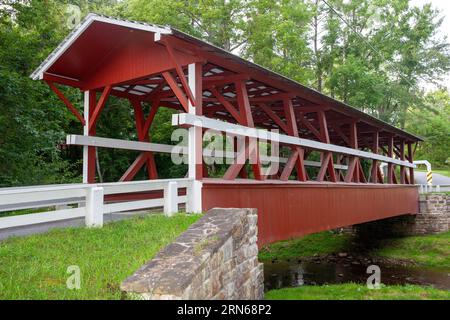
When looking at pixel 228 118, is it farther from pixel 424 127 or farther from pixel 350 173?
pixel 424 127

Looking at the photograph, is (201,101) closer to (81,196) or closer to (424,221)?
(81,196)

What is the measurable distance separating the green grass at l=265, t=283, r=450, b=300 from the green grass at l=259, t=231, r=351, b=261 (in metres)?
10.0

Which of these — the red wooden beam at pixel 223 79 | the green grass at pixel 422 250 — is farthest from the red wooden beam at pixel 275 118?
the green grass at pixel 422 250

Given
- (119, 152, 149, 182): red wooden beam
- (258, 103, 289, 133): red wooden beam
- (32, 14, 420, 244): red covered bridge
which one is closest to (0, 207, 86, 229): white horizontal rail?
(32, 14, 420, 244): red covered bridge

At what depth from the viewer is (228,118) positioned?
1414 centimetres

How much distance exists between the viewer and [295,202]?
9273 millimetres

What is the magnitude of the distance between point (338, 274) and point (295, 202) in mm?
7461

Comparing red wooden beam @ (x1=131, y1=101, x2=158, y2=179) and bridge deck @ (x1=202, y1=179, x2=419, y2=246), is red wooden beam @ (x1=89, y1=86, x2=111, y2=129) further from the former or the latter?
bridge deck @ (x1=202, y1=179, x2=419, y2=246)

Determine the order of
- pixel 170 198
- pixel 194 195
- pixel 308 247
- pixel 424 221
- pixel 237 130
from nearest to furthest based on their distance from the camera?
pixel 170 198 → pixel 194 195 → pixel 237 130 → pixel 308 247 → pixel 424 221

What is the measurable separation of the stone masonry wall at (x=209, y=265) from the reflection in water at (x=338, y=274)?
871 cm

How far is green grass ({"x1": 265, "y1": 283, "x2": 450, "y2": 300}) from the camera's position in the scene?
751 centimetres

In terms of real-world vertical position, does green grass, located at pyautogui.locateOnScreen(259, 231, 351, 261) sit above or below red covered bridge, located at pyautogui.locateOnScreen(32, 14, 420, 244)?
below

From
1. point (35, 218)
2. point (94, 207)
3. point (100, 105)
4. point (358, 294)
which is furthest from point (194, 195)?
point (358, 294)

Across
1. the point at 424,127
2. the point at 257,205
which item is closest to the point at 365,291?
the point at 257,205
